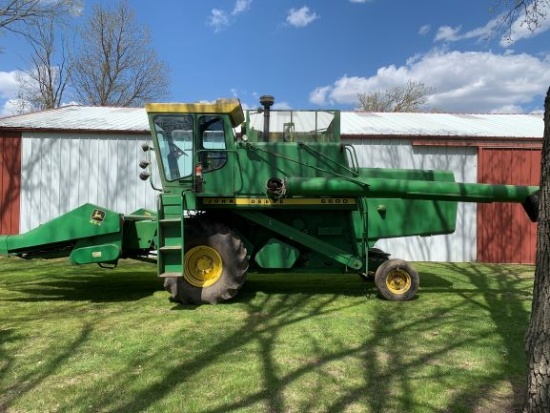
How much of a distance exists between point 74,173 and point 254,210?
6.89 meters

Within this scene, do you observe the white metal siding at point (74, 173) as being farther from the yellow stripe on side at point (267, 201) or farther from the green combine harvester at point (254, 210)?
the yellow stripe on side at point (267, 201)

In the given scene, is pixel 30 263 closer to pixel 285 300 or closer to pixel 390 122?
pixel 285 300

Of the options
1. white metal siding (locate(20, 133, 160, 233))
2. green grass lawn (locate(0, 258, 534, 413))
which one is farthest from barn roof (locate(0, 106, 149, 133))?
green grass lawn (locate(0, 258, 534, 413))

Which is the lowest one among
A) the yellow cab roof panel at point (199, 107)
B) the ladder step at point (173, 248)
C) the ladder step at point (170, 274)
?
the ladder step at point (170, 274)

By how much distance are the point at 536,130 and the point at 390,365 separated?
1149 cm

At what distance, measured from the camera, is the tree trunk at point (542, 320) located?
2.88m

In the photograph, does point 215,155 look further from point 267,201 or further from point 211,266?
point 211,266

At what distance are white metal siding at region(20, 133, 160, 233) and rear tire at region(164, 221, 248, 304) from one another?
19.1 ft

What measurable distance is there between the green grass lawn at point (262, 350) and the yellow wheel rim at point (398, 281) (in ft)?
0.87

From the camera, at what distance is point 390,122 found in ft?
47.0

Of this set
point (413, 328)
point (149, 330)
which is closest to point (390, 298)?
point (413, 328)

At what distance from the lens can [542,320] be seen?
2926mm

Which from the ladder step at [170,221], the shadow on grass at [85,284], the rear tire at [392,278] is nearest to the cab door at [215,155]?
the ladder step at [170,221]

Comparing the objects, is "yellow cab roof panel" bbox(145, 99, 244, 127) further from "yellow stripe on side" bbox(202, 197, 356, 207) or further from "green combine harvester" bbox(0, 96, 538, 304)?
"yellow stripe on side" bbox(202, 197, 356, 207)
